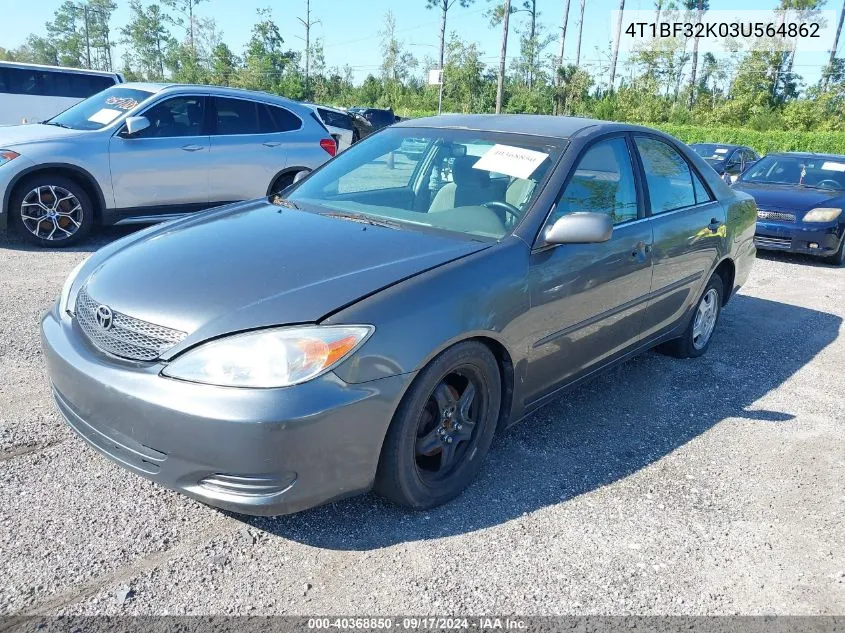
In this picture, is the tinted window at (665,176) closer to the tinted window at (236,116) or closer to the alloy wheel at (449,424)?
the alloy wheel at (449,424)

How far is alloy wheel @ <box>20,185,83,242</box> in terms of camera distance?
6.85 meters

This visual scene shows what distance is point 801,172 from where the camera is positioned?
1011 cm

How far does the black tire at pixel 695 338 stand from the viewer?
4.88 m

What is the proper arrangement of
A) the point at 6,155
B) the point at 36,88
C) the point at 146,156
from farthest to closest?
1. the point at 36,88
2. the point at 146,156
3. the point at 6,155

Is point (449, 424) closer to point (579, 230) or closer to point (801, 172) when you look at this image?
point (579, 230)

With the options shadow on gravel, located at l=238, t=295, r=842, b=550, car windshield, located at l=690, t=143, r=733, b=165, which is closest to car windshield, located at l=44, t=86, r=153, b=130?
shadow on gravel, located at l=238, t=295, r=842, b=550

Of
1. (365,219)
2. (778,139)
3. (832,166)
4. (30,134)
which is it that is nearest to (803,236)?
(832,166)

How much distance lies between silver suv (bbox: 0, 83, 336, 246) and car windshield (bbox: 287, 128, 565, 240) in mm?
3933

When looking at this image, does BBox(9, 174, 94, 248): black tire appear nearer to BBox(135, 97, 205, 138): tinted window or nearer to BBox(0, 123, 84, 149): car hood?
BBox(0, 123, 84, 149): car hood

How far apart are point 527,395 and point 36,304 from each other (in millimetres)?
3922

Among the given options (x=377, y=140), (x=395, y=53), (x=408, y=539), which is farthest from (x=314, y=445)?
(x=395, y=53)

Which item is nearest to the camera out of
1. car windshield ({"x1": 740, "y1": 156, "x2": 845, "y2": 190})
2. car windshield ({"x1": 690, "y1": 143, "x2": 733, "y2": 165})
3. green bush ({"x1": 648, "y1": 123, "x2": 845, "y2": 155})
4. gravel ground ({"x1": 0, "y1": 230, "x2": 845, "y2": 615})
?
gravel ground ({"x1": 0, "y1": 230, "x2": 845, "y2": 615})

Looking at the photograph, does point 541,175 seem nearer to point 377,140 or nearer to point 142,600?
point 377,140

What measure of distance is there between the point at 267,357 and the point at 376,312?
0.42 m
